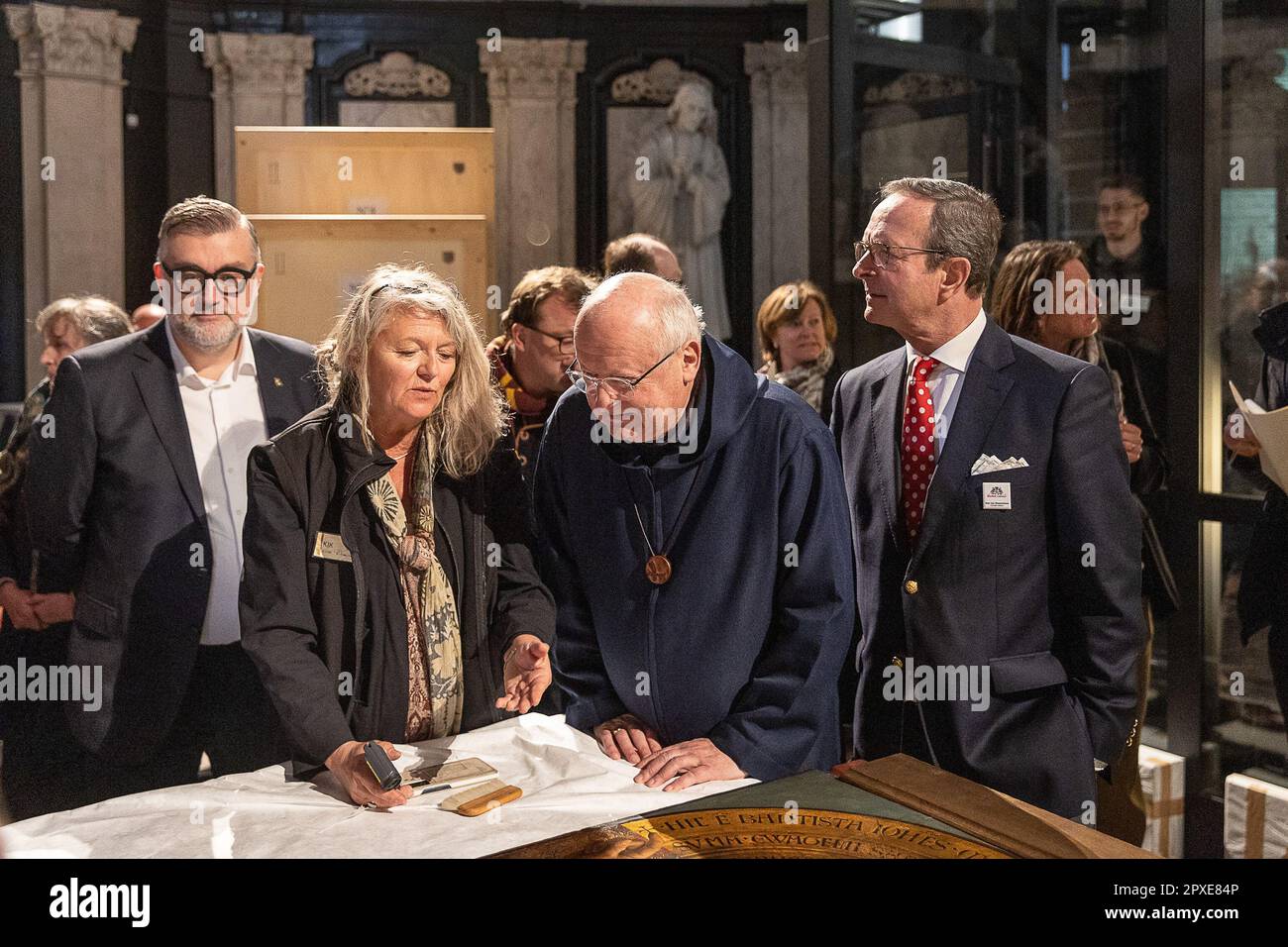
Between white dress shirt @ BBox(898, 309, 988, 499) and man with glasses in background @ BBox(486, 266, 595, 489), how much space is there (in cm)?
108

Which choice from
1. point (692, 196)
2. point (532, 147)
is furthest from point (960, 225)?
point (532, 147)

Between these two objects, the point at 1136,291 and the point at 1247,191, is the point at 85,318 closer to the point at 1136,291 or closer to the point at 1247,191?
the point at 1136,291

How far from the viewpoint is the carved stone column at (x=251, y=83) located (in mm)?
8141

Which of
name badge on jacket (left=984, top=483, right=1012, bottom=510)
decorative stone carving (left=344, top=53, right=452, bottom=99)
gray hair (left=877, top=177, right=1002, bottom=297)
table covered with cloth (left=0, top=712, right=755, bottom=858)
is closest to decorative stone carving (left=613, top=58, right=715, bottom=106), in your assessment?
decorative stone carving (left=344, top=53, right=452, bottom=99)

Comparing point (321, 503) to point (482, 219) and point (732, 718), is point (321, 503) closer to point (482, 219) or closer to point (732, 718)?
point (732, 718)

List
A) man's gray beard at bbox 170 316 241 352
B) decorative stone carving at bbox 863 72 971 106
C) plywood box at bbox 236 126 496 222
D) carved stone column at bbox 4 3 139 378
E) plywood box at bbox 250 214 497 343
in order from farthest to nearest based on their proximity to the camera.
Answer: carved stone column at bbox 4 3 139 378 → plywood box at bbox 236 126 496 222 → decorative stone carving at bbox 863 72 971 106 → plywood box at bbox 250 214 497 343 → man's gray beard at bbox 170 316 241 352

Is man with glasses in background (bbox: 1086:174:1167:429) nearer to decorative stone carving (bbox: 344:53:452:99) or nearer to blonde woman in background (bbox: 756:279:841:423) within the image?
blonde woman in background (bbox: 756:279:841:423)

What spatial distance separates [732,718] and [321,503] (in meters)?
0.80

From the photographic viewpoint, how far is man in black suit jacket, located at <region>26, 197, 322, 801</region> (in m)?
2.74

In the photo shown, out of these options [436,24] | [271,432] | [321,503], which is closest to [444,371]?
[321,503]

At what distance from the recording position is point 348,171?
519 cm

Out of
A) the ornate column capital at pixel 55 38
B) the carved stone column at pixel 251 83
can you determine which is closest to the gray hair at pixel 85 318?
the ornate column capital at pixel 55 38
